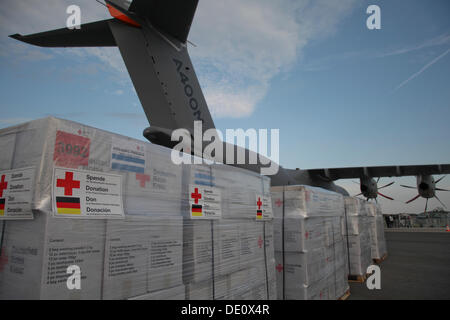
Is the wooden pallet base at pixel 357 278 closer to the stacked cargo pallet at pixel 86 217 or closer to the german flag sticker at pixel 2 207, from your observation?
the stacked cargo pallet at pixel 86 217

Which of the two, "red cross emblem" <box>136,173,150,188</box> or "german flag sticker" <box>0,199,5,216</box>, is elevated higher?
"red cross emblem" <box>136,173,150,188</box>

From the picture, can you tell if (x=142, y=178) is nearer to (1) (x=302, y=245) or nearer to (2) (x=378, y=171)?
Answer: (1) (x=302, y=245)

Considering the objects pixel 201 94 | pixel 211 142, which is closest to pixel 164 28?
pixel 201 94

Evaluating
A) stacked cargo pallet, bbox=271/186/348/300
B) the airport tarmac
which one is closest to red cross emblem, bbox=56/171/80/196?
stacked cargo pallet, bbox=271/186/348/300

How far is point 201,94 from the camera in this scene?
6410 mm

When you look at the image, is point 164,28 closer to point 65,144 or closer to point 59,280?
point 65,144

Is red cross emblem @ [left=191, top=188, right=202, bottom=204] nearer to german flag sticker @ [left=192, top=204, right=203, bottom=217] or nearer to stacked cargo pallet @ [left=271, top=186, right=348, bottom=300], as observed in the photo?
german flag sticker @ [left=192, top=204, right=203, bottom=217]

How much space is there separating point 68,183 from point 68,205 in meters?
0.13

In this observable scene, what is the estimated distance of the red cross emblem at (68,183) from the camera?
5.56 ft

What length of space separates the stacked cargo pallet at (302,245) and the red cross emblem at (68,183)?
3.13 meters

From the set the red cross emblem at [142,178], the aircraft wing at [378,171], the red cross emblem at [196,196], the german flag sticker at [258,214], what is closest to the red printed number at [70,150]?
the red cross emblem at [142,178]

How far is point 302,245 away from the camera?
4047 mm

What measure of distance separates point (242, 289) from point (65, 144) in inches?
83.3

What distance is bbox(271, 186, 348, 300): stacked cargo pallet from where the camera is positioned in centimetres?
404
